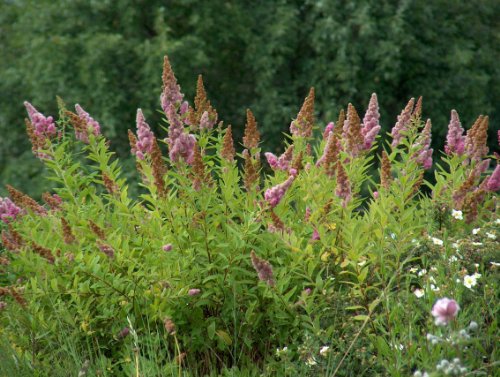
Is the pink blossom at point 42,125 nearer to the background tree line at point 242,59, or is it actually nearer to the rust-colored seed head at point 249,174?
the rust-colored seed head at point 249,174

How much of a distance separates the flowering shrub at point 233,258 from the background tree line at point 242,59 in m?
10.7

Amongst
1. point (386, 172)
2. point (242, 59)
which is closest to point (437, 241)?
point (386, 172)

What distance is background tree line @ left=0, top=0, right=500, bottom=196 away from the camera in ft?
51.9

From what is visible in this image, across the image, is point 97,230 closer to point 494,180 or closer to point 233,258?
point 233,258

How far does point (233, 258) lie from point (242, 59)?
1434 cm

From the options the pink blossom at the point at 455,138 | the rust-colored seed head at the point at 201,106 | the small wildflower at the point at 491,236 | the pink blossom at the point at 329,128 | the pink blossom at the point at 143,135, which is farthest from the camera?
the pink blossom at the point at 329,128

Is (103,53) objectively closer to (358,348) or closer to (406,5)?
(406,5)

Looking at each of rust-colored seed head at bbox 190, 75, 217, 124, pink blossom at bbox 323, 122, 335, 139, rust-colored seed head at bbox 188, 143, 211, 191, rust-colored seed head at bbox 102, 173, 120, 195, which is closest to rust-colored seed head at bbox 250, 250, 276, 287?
rust-colored seed head at bbox 188, 143, 211, 191

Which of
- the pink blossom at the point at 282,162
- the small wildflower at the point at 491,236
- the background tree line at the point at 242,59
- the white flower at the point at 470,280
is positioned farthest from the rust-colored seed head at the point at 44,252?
the background tree line at the point at 242,59

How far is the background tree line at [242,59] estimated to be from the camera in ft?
51.9

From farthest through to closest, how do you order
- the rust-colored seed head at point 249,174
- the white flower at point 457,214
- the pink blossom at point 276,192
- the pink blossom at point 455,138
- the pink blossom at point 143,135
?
the pink blossom at point 455,138, the pink blossom at point 143,135, the white flower at point 457,214, the rust-colored seed head at point 249,174, the pink blossom at point 276,192

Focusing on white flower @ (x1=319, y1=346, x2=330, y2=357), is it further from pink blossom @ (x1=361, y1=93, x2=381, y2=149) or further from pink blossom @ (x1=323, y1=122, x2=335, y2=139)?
pink blossom @ (x1=323, y1=122, x2=335, y2=139)

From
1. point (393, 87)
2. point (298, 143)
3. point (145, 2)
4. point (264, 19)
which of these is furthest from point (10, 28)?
point (298, 143)

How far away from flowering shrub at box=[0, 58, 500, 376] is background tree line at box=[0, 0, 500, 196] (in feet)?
35.2
